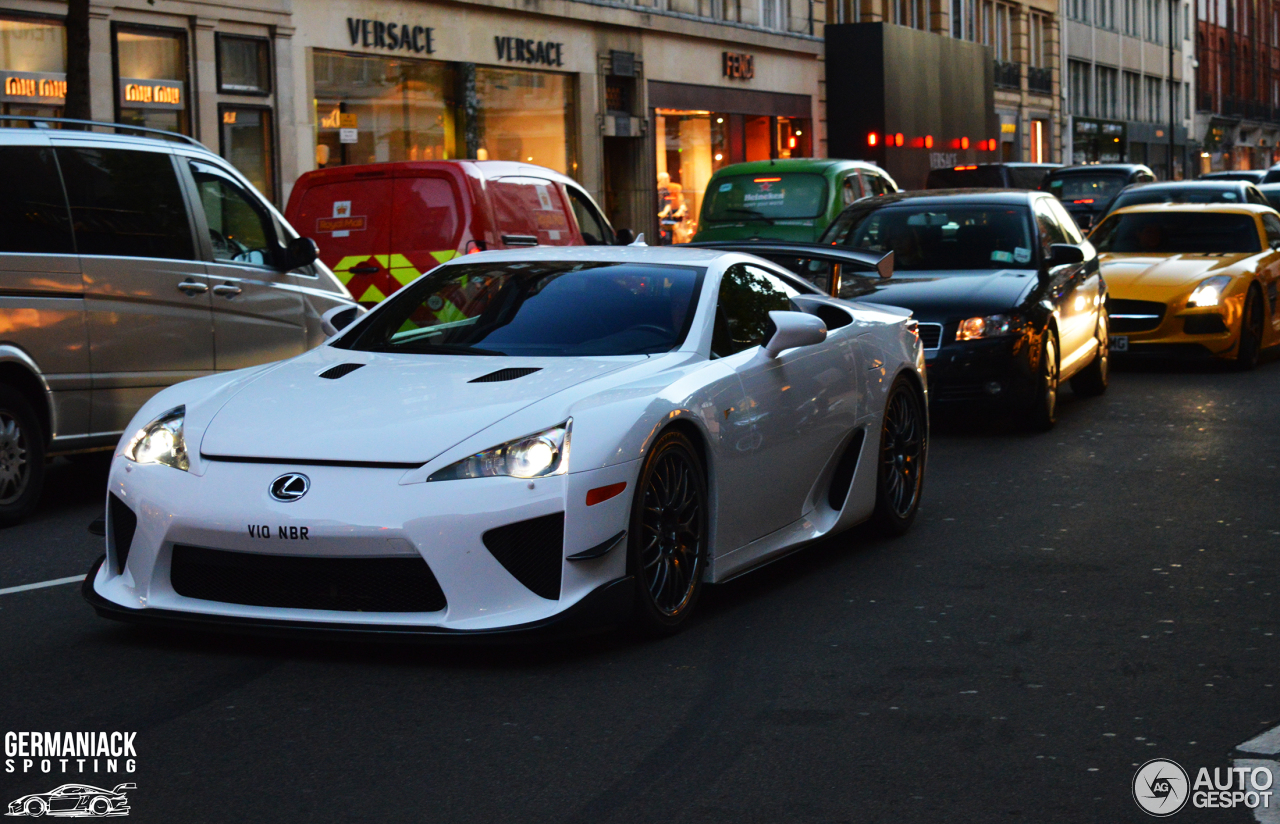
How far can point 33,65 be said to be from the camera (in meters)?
19.5

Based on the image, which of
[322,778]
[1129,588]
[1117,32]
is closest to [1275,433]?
[1129,588]

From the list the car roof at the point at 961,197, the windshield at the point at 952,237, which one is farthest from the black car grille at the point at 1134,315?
the windshield at the point at 952,237

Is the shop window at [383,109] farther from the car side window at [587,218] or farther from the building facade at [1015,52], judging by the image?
the building facade at [1015,52]

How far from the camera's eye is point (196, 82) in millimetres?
21516

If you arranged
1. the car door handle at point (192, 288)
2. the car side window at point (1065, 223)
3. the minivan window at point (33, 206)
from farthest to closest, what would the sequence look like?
1. the car side window at point (1065, 223)
2. the car door handle at point (192, 288)
3. the minivan window at point (33, 206)

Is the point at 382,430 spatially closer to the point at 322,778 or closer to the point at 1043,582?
the point at 322,778

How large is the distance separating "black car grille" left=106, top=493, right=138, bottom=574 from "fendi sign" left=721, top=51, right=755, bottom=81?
98.5ft

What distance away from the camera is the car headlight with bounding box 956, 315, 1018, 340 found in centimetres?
1110

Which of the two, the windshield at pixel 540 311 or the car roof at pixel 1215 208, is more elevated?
the car roof at pixel 1215 208

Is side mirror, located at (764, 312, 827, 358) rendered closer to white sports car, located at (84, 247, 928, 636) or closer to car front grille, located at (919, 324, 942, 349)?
white sports car, located at (84, 247, 928, 636)

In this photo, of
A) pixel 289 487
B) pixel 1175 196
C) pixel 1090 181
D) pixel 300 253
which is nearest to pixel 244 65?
pixel 1175 196

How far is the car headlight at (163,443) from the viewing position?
17.8ft

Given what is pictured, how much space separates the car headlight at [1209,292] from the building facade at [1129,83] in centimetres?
4598

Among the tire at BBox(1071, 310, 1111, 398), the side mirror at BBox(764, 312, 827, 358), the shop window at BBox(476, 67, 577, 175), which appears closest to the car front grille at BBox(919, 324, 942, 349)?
the tire at BBox(1071, 310, 1111, 398)
